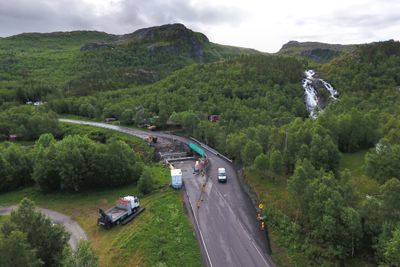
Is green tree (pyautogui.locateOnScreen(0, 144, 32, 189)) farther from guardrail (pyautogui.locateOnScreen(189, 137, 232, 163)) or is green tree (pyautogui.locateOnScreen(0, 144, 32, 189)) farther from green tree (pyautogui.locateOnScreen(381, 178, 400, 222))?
green tree (pyautogui.locateOnScreen(381, 178, 400, 222))

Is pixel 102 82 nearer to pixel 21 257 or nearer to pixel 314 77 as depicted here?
pixel 314 77

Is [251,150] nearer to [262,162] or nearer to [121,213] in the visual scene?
[262,162]

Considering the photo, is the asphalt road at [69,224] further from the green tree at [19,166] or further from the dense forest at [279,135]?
the green tree at [19,166]

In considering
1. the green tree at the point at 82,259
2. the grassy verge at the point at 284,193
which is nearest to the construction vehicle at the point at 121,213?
the green tree at the point at 82,259

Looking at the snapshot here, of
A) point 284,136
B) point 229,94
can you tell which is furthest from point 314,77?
point 284,136

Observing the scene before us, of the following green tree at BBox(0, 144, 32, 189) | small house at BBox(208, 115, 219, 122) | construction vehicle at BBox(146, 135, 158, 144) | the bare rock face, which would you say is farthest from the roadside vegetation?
the bare rock face

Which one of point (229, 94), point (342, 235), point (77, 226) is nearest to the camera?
point (342, 235)
